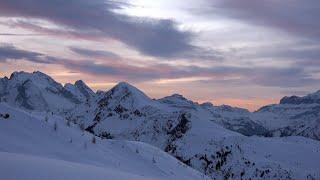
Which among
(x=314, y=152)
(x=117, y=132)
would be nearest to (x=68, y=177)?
(x=314, y=152)

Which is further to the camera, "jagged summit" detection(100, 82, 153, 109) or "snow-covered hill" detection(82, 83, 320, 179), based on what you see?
"jagged summit" detection(100, 82, 153, 109)

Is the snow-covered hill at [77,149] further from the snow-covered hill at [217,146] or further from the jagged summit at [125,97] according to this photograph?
the jagged summit at [125,97]

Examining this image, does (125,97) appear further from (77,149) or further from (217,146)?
(77,149)

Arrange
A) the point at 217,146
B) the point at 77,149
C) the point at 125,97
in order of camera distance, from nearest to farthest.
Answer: the point at 77,149
the point at 217,146
the point at 125,97

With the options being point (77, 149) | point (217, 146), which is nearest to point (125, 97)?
point (217, 146)

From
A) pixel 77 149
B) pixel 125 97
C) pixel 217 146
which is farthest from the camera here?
pixel 125 97

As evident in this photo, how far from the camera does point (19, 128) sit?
57.7 ft

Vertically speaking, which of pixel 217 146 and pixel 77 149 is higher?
pixel 77 149

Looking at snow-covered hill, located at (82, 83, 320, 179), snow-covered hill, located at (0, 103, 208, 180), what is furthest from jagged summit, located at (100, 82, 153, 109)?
snow-covered hill, located at (0, 103, 208, 180)

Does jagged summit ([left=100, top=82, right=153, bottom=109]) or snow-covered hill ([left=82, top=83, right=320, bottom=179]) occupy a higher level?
jagged summit ([left=100, top=82, right=153, bottom=109])

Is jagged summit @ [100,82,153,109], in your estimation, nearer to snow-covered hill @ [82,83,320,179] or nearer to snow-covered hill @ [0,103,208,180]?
snow-covered hill @ [82,83,320,179]

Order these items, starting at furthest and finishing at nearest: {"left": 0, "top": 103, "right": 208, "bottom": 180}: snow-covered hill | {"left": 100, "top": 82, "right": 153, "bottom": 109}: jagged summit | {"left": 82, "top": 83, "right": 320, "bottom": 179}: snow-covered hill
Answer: {"left": 100, "top": 82, "right": 153, "bottom": 109}: jagged summit < {"left": 82, "top": 83, "right": 320, "bottom": 179}: snow-covered hill < {"left": 0, "top": 103, "right": 208, "bottom": 180}: snow-covered hill

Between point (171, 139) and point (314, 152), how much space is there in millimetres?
37992

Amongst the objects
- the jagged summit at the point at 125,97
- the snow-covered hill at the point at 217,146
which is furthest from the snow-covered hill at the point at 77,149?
the jagged summit at the point at 125,97
